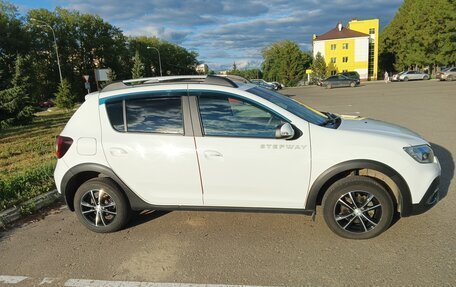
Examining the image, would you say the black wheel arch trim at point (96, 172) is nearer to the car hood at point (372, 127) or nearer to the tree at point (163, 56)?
the car hood at point (372, 127)

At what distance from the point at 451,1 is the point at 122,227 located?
5829 centimetres

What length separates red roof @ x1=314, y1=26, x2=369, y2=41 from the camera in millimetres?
71062

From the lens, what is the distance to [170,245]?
3.99m

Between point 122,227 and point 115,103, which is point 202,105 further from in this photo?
point 122,227

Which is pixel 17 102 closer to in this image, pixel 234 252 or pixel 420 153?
pixel 234 252

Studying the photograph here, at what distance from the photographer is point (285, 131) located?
364 cm

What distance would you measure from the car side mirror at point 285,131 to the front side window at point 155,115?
108 cm

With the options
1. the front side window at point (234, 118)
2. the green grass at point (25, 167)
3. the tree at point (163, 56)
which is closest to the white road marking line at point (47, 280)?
the front side window at point (234, 118)

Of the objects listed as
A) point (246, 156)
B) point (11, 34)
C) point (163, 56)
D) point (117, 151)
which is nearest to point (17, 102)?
point (117, 151)

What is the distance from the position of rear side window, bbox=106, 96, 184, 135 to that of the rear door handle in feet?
0.73

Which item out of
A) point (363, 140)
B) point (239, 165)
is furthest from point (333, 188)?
point (239, 165)

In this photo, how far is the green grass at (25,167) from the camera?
5598 millimetres

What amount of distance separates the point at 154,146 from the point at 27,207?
2.55 m

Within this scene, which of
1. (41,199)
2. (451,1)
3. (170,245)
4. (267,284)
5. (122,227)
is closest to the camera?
(267,284)
